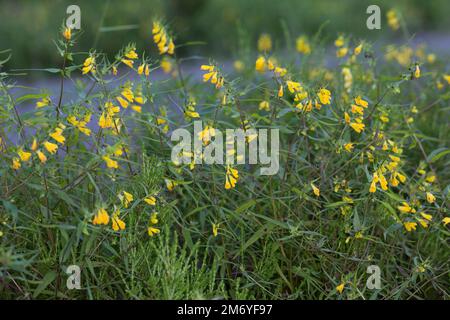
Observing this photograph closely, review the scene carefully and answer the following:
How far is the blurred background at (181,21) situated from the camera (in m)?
5.77

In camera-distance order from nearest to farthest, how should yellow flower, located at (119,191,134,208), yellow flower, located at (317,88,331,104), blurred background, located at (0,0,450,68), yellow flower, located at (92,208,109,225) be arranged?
1. yellow flower, located at (92,208,109,225)
2. yellow flower, located at (119,191,134,208)
3. yellow flower, located at (317,88,331,104)
4. blurred background, located at (0,0,450,68)

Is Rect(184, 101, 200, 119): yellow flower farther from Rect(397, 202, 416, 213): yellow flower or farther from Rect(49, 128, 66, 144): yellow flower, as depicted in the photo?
Rect(397, 202, 416, 213): yellow flower

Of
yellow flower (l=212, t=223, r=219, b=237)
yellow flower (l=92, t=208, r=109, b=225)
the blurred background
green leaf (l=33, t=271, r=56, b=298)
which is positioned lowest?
green leaf (l=33, t=271, r=56, b=298)

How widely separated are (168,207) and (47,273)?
0.45m

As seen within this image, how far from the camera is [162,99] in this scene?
3.58 m

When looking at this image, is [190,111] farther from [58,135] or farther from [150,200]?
[58,135]

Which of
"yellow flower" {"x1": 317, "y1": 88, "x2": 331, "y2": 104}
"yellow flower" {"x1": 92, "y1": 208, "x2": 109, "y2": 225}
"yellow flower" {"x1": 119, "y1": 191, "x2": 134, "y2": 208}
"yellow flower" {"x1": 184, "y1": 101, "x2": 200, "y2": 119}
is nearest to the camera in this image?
"yellow flower" {"x1": 92, "y1": 208, "x2": 109, "y2": 225}

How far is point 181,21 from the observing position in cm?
631

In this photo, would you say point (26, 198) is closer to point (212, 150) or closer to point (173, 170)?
point (173, 170)

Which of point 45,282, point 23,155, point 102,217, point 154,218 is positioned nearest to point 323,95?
point 154,218

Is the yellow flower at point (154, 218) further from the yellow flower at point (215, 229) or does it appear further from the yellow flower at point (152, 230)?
the yellow flower at point (215, 229)

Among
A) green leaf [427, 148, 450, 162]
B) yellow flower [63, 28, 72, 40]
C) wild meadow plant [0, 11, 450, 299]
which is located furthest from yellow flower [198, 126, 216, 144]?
green leaf [427, 148, 450, 162]

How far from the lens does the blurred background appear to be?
18.9 feet

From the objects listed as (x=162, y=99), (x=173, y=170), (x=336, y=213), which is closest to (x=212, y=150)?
(x=173, y=170)
